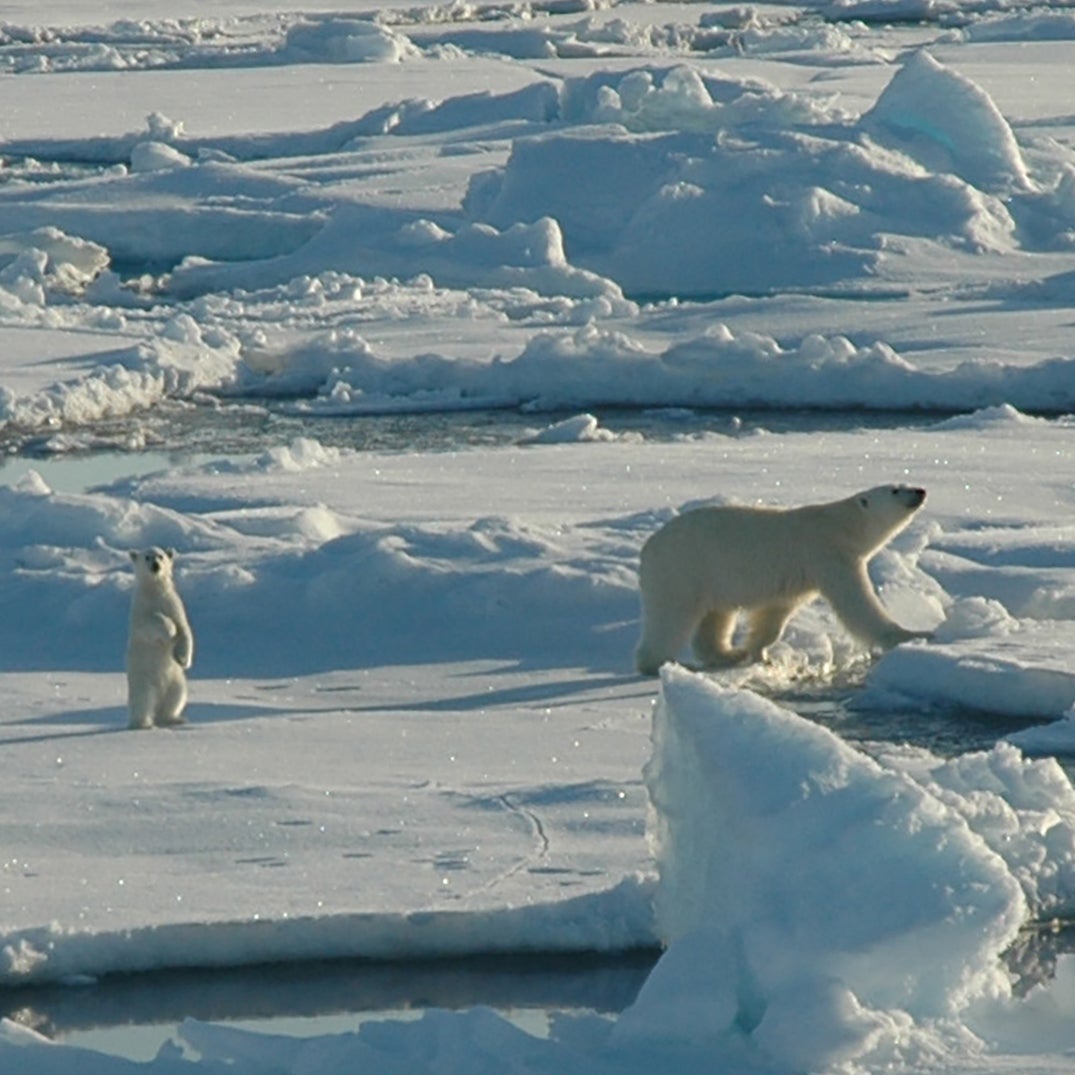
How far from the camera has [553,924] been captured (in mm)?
4734

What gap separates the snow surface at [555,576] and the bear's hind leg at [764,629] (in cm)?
14

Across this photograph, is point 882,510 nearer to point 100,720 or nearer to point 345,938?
point 100,720

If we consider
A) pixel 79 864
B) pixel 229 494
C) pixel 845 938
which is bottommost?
pixel 229 494

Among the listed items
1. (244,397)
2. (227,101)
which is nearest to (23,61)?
(227,101)

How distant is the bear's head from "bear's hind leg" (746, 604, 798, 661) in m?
0.30

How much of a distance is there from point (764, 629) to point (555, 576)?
0.84 meters

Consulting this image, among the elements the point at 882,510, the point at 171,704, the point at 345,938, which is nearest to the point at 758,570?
the point at 882,510

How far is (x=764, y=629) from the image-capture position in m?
7.06

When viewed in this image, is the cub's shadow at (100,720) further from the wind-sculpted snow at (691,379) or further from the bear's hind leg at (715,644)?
the wind-sculpted snow at (691,379)

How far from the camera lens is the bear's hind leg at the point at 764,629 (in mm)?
7031

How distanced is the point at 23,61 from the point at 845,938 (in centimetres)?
3030

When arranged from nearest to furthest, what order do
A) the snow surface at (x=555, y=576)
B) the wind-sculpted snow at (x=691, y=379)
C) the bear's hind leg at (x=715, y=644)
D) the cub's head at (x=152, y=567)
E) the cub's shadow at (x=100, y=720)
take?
the snow surface at (x=555, y=576), the cub's shadow at (x=100, y=720), the cub's head at (x=152, y=567), the bear's hind leg at (x=715, y=644), the wind-sculpted snow at (x=691, y=379)

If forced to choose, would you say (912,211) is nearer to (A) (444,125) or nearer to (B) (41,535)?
(A) (444,125)

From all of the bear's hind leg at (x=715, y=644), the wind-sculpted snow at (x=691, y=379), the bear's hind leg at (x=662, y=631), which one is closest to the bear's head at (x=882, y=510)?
the bear's hind leg at (x=715, y=644)
